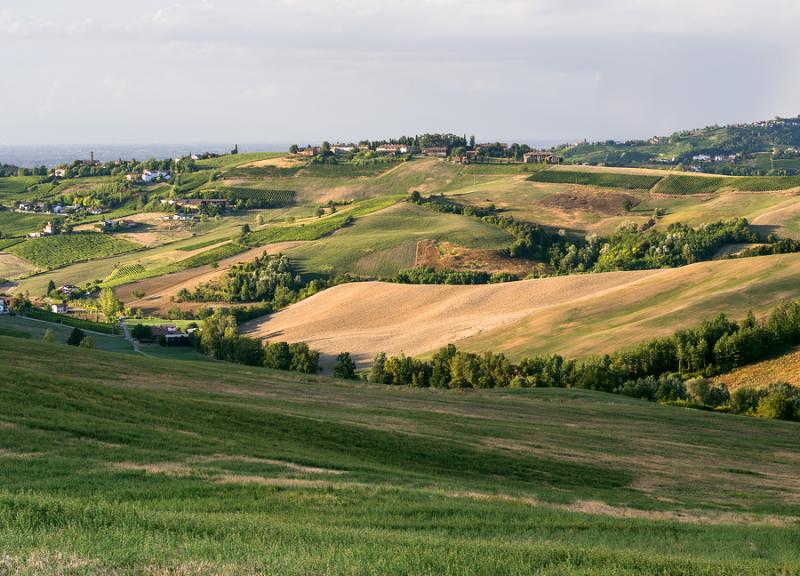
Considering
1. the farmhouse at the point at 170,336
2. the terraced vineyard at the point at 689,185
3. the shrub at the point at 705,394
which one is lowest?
the farmhouse at the point at 170,336

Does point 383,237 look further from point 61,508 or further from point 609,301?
point 61,508

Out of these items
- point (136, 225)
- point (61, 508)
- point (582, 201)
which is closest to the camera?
point (61, 508)

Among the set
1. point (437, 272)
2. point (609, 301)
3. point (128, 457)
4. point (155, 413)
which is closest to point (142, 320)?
point (437, 272)

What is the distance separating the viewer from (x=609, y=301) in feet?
322

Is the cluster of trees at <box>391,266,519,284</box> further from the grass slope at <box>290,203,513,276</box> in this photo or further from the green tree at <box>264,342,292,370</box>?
the green tree at <box>264,342,292,370</box>

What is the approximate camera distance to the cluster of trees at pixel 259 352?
8425 centimetres

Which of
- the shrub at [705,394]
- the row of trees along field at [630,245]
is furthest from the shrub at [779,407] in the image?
the row of trees along field at [630,245]

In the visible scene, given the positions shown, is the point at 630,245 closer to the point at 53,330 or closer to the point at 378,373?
the point at 378,373

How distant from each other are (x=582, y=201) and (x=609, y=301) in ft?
277

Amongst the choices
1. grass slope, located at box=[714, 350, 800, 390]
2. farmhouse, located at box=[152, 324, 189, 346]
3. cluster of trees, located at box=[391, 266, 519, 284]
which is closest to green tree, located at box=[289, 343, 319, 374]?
farmhouse, located at box=[152, 324, 189, 346]

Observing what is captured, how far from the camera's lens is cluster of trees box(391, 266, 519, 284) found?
131625 mm

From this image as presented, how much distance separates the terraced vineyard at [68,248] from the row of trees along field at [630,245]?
7640 centimetres

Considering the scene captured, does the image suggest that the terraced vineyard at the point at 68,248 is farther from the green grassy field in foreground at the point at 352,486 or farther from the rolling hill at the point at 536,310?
the green grassy field in foreground at the point at 352,486

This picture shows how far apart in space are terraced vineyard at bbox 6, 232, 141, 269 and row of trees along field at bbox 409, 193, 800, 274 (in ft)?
251
